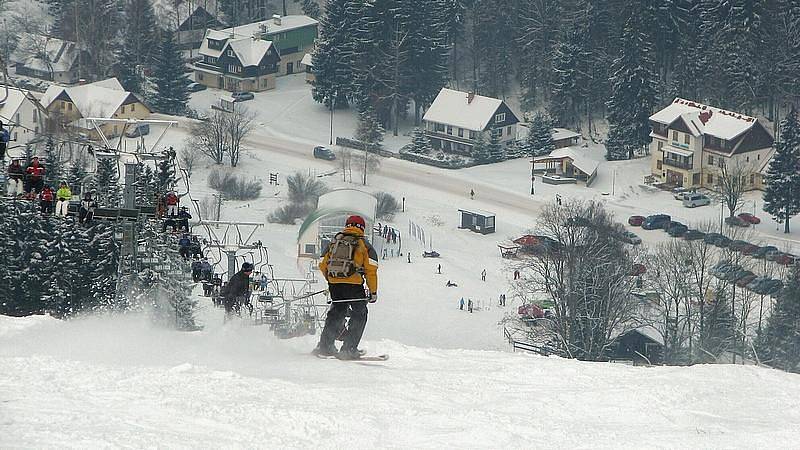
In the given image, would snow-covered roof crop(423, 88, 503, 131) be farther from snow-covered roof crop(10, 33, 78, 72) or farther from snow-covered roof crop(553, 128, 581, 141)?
snow-covered roof crop(10, 33, 78, 72)

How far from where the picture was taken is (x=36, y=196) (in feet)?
80.5

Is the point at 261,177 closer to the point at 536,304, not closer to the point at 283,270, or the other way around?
the point at 283,270

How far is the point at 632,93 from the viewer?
Result: 68.3 m

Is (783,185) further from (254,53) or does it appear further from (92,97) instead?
(92,97)

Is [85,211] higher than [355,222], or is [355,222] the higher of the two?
[85,211]

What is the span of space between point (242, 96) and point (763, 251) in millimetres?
32582

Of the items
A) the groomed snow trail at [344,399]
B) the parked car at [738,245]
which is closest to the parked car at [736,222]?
the parked car at [738,245]

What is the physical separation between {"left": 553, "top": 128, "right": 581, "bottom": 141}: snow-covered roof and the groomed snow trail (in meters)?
51.8

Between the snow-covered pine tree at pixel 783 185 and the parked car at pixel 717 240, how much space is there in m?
3.81

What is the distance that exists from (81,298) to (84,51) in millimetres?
48480

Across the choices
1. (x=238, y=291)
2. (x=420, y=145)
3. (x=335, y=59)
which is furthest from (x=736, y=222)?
(x=238, y=291)

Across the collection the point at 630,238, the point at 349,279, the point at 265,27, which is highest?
the point at 265,27

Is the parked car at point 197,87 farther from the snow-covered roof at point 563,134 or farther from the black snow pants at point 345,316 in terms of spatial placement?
the black snow pants at point 345,316

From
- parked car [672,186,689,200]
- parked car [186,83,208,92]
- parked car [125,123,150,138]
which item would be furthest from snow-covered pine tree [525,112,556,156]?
parked car [186,83,208,92]
